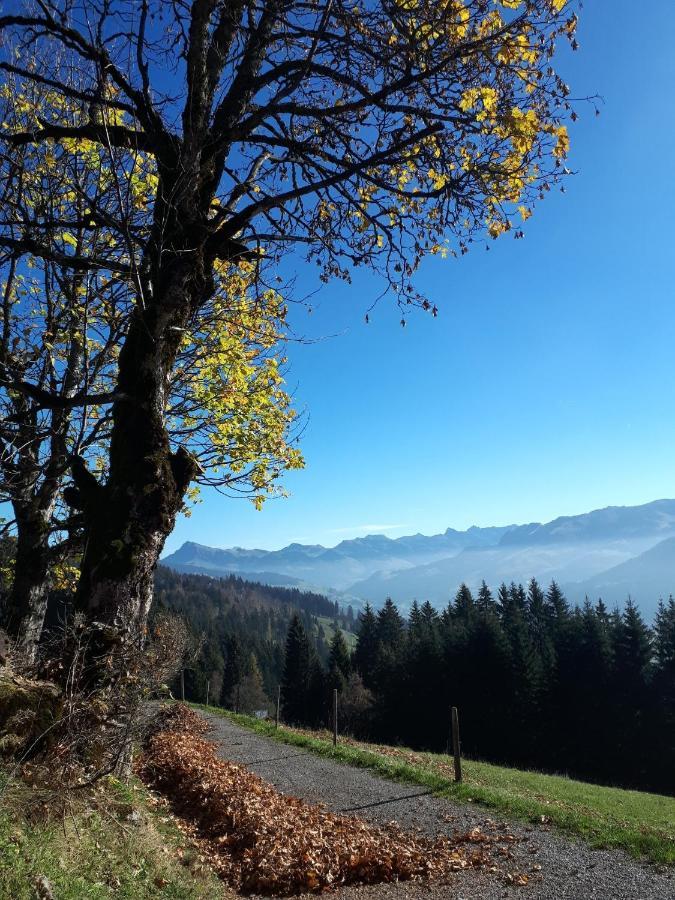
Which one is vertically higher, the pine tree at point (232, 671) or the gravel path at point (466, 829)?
the gravel path at point (466, 829)

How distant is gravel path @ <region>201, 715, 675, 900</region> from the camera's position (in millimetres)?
6508

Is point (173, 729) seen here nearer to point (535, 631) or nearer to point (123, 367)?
point (123, 367)

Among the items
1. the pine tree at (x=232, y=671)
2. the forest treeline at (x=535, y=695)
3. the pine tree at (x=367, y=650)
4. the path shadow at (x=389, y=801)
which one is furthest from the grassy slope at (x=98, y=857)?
A: the pine tree at (x=232, y=671)

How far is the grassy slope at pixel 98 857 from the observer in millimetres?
3672

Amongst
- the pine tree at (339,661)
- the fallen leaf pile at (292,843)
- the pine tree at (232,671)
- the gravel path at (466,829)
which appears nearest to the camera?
the gravel path at (466,829)

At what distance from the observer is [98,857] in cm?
450

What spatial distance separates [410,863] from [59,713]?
532 centimetres

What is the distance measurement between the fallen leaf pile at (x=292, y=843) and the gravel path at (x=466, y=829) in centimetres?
33

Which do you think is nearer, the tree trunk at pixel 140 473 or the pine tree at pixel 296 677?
the tree trunk at pixel 140 473

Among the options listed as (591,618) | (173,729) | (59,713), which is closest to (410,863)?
(59,713)

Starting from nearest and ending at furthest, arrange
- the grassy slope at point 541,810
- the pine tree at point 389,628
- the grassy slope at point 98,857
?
the grassy slope at point 98,857 < the grassy slope at point 541,810 < the pine tree at point 389,628

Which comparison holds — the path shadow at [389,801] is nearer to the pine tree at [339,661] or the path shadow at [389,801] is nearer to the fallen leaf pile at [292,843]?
the fallen leaf pile at [292,843]

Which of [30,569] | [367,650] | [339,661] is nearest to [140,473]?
[30,569]

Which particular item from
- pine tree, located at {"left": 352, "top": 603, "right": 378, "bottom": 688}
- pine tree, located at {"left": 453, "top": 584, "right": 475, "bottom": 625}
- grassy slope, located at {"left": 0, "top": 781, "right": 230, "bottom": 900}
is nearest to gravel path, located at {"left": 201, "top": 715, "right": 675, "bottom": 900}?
grassy slope, located at {"left": 0, "top": 781, "right": 230, "bottom": 900}
